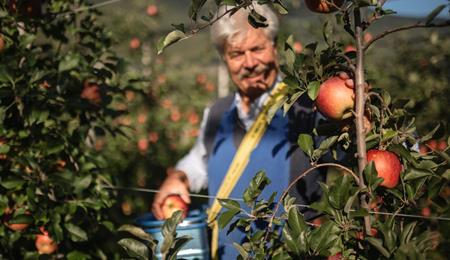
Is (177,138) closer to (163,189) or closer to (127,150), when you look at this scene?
(127,150)

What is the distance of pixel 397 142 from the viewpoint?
1.04 m

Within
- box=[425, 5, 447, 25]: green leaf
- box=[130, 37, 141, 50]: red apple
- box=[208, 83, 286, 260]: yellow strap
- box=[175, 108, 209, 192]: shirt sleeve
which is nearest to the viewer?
box=[425, 5, 447, 25]: green leaf

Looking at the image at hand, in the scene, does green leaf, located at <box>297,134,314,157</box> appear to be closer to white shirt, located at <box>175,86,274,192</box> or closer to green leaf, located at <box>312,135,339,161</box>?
green leaf, located at <box>312,135,339,161</box>

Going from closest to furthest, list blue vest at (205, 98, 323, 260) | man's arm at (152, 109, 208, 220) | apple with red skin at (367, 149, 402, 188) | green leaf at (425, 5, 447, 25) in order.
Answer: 1. green leaf at (425, 5, 447, 25)
2. apple with red skin at (367, 149, 402, 188)
3. blue vest at (205, 98, 323, 260)
4. man's arm at (152, 109, 208, 220)

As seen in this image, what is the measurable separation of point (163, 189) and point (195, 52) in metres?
6.27

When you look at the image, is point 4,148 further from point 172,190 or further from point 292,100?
point 292,100

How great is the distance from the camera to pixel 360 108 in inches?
38.3

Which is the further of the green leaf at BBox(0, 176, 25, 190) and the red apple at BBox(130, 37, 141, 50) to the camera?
the red apple at BBox(130, 37, 141, 50)

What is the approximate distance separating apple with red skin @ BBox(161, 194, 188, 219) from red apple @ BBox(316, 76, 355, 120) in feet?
2.80

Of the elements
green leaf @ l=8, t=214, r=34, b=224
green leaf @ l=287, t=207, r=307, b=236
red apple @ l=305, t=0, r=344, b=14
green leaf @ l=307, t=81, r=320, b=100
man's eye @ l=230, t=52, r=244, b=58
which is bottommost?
green leaf @ l=8, t=214, r=34, b=224

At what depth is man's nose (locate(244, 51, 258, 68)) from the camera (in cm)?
175

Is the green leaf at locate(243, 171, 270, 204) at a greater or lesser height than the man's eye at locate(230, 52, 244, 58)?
lesser

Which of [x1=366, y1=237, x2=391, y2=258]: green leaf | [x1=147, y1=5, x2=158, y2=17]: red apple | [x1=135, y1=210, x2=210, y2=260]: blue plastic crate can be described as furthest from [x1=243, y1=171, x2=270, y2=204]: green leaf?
[x1=147, y1=5, x2=158, y2=17]: red apple

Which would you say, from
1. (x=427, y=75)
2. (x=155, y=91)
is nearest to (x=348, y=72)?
(x=427, y=75)
